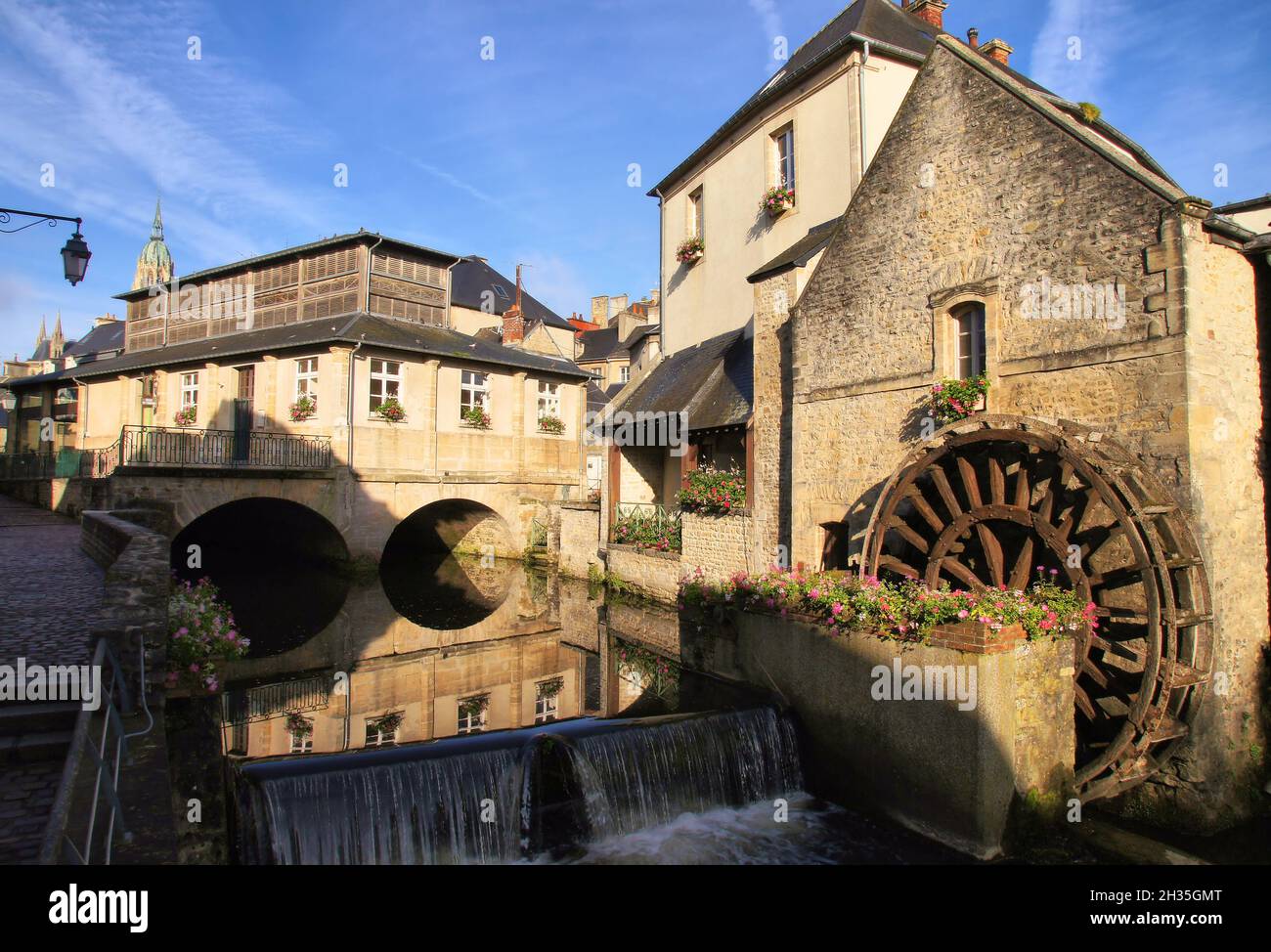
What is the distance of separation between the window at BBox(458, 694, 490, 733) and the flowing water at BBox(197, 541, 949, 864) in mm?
38

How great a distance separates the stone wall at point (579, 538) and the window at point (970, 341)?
9.99 metres

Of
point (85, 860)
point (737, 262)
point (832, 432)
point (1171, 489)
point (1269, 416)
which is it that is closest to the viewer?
point (85, 860)

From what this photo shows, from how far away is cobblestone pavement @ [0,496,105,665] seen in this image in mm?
6438

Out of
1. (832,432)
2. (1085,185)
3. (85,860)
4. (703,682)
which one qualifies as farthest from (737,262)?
(85,860)

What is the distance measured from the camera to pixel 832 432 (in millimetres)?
10750

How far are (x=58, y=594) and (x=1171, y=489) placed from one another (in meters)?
11.2

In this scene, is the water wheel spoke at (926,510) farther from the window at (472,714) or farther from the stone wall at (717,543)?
the window at (472,714)

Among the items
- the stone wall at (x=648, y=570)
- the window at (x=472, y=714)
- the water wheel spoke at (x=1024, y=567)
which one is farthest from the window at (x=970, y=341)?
the stone wall at (x=648, y=570)

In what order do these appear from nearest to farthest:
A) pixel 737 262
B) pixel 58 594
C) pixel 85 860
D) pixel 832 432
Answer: pixel 85 860 → pixel 58 594 → pixel 832 432 → pixel 737 262

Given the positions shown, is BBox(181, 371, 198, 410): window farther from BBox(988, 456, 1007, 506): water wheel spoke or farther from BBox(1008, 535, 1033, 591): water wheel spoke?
BBox(1008, 535, 1033, 591): water wheel spoke

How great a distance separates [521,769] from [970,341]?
666 centimetres

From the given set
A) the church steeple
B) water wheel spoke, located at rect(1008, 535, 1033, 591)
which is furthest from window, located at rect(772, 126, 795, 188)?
the church steeple

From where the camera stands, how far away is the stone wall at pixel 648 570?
15.0 metres
